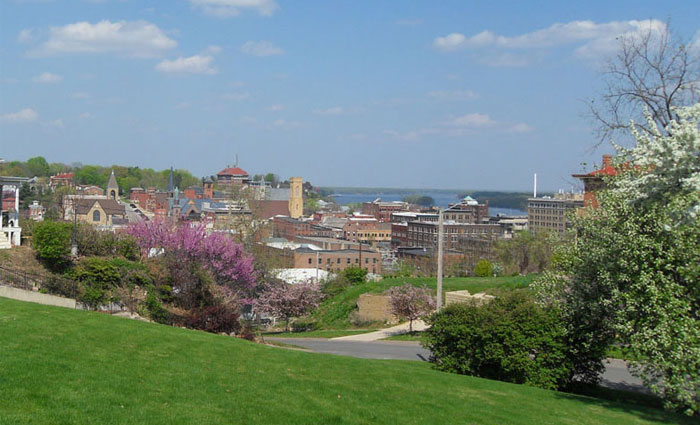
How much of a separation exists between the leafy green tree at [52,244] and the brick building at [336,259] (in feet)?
181

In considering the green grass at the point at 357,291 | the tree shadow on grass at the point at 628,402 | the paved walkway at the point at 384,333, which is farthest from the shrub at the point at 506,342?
the green grass at the point at 357,291

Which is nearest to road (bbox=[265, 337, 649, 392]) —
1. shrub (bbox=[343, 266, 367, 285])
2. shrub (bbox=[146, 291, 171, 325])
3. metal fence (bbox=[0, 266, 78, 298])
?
shrub (bbox=[146, 291, 171, 325])

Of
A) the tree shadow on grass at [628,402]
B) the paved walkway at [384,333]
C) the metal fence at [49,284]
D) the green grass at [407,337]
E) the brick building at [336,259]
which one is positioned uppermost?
the metal fence at [49,284]

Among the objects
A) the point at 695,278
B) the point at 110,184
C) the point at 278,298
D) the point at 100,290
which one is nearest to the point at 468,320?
the point at 695,278

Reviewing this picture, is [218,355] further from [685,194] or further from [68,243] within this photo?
[68,243]

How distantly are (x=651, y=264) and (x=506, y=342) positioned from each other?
4941mm

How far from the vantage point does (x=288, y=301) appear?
40781 mm

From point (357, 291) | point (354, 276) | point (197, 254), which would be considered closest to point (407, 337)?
point (357, 291)

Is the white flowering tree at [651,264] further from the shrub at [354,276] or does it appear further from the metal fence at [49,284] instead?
the shrub at [354,276]

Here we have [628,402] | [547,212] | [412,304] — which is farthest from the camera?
[547,212]

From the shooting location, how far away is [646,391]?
18.4 m

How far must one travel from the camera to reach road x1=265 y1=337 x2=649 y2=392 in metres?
19.8

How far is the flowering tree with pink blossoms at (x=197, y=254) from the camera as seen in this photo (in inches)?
1128

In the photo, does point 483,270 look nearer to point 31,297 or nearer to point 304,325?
point 304,325
